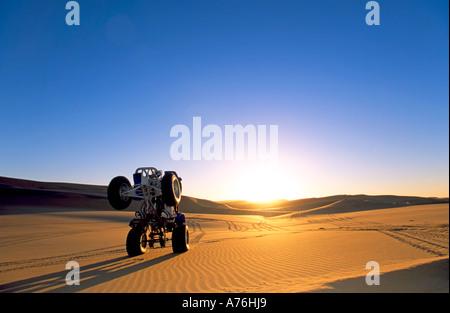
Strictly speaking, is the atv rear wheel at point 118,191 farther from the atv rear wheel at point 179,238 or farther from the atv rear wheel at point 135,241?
the atv rear wheel at point 179,238

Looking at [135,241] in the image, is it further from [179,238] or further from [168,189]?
[168,189]

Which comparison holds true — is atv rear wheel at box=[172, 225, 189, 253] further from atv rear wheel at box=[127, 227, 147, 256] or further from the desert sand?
atv rear wheel at box=[127, 227, 147, 256]

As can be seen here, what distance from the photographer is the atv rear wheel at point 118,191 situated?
37.8ft

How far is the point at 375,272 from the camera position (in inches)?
245

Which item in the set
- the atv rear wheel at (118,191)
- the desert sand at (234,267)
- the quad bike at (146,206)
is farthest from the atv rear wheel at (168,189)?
the atv rear wheel at (118,191)

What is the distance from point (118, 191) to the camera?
1161 centimetres

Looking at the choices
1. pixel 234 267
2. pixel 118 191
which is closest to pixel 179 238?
pixel 118 191

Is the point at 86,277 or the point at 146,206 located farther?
the point at 146,206

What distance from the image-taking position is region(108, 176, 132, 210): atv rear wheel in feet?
37.8

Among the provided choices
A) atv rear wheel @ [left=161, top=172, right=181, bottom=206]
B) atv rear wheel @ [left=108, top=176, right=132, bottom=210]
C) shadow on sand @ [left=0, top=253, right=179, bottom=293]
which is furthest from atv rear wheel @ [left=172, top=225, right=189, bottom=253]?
atv rear wheel @ [left=108, top=176, right=132, bottom=210]
